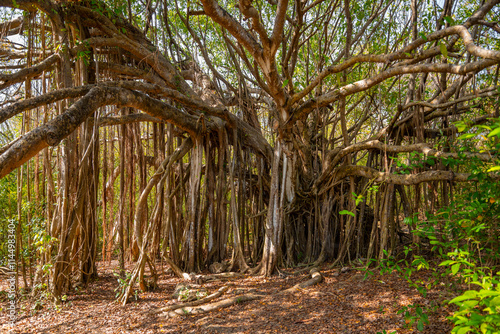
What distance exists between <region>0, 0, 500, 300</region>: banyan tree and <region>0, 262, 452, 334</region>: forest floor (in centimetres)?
33

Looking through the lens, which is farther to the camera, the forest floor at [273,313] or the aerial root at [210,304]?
the aerial root at [210,304]

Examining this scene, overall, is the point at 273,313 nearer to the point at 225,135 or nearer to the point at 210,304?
the point at 210,304

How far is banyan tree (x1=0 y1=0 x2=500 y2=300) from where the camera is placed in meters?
3.29

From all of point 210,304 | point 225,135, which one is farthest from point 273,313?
point 225,135

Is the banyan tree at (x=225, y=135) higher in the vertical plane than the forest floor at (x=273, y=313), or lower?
higher

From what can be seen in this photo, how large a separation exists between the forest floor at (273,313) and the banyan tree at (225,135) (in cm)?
33

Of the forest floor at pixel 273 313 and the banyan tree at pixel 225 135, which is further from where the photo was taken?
the banyan tree at pixel 225 135

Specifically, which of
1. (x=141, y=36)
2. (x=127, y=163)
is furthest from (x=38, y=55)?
(x=127, y=163)

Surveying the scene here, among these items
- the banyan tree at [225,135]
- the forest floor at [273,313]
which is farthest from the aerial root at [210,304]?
the banyan tree at [225,135]

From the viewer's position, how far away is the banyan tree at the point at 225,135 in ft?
10.8

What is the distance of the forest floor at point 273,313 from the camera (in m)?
2.66

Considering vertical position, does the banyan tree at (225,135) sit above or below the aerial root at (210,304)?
above

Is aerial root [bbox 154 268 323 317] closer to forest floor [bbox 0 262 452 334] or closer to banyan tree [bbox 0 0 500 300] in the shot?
forest floor [bbox 0 262 452 334]

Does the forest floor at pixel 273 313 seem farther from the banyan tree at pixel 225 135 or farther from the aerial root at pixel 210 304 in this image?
the banyan tree at pixel 225 135
